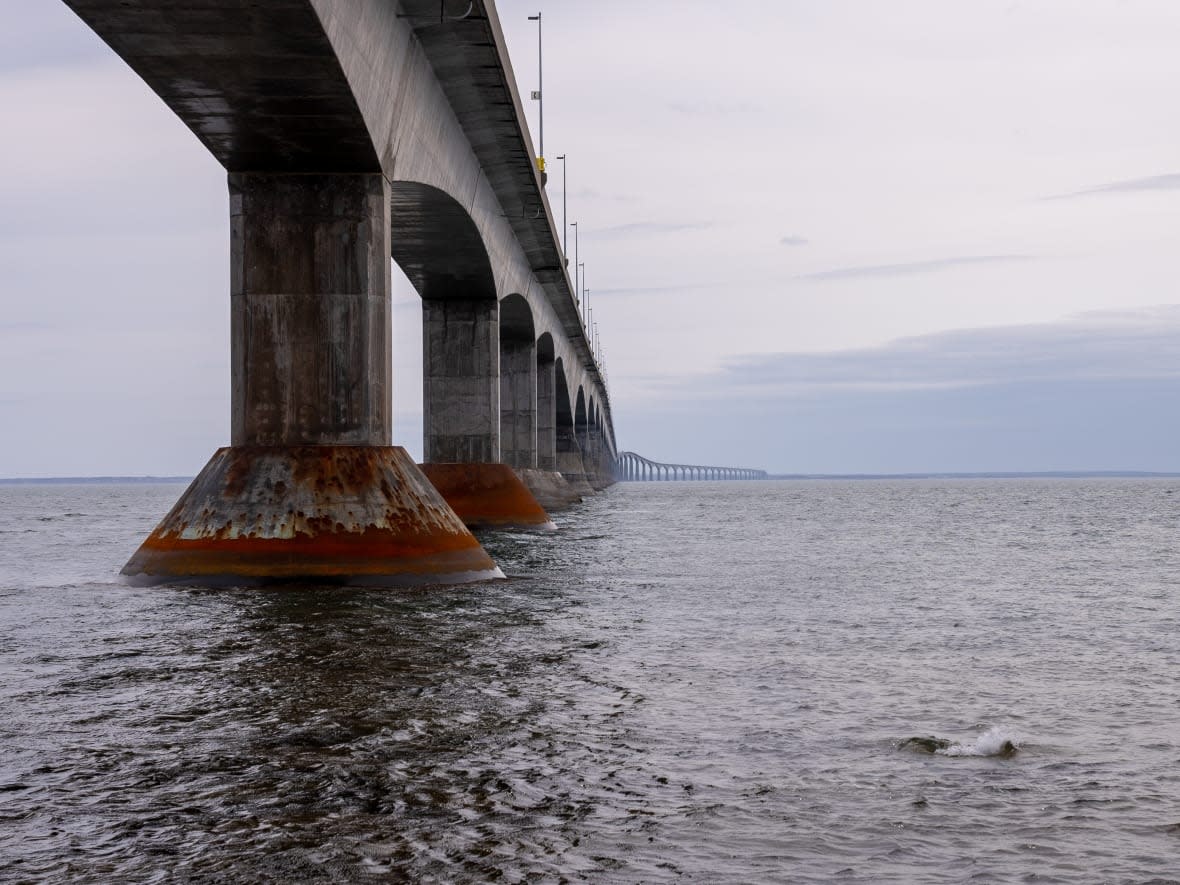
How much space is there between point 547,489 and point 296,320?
34626mm

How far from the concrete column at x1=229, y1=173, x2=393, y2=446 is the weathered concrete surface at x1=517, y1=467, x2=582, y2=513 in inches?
1169

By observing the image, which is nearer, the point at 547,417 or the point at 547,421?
the point at 547,421

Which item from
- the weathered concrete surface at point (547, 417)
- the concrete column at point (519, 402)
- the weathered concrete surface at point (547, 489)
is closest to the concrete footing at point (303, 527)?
the weathered concrete surface at point (547, 489)

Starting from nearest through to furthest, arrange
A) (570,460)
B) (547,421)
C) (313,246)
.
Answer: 1. (313,246)
2. (547,421)
3. (570,460)

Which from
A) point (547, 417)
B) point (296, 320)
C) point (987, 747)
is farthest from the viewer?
point (547, 417)

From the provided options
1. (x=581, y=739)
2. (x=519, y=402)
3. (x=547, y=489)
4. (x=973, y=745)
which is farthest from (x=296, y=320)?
(x=547, y=489)

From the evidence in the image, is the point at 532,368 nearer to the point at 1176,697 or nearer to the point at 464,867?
the point at 1176,697

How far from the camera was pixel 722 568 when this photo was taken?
2277 centimetres

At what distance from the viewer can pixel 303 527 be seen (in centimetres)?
1681

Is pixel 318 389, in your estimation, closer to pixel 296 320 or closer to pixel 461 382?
pixel 296 320

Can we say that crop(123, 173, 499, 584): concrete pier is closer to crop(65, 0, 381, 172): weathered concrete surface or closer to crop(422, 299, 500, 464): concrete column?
crop(65, 0, 381, 172): weathered concrete surface

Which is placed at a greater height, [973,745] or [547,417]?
[547,417]

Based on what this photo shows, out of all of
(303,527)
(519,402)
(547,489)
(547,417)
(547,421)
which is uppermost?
(519,402)

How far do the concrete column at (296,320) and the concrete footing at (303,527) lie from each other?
2.19 feet
